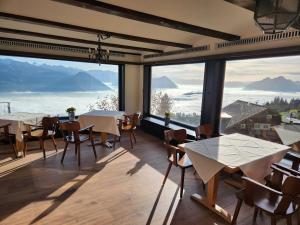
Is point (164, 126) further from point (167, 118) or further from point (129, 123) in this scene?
point (129, 123)

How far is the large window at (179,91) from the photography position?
4.49 m

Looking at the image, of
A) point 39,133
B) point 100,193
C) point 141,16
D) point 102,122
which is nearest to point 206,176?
point 100,193

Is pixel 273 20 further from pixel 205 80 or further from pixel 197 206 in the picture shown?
pixel 205 80

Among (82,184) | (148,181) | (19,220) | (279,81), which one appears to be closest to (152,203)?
(148,181)

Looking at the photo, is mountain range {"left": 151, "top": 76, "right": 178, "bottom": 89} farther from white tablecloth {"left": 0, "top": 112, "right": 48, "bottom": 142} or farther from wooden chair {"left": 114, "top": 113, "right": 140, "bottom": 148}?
white tablecloth {"left": 0, "top": 112, "right": 48, "bottom": 142}

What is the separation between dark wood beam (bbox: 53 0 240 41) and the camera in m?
2.04

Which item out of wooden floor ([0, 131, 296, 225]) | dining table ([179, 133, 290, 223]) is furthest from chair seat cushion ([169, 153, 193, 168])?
wooden floor ([0, 131, 296, 225])

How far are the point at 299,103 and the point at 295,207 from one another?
61.9 inches

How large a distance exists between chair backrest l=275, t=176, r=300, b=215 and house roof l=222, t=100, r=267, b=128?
185 centimetres

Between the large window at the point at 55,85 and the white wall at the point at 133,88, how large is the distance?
36cm

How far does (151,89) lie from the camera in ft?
19.9

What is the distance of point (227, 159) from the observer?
2172mm

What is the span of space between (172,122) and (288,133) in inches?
105

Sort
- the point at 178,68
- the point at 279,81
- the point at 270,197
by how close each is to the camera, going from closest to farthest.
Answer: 1. the point at 270,197
2. the point at 279,81
3. the point at 178,68
